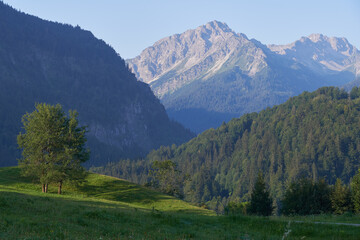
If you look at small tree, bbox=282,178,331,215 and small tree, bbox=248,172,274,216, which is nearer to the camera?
small tree, bbox=282,178,331,215

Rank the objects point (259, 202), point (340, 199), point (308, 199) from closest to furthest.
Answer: point (340, 199) → point (259, 202) → point (308, 199)

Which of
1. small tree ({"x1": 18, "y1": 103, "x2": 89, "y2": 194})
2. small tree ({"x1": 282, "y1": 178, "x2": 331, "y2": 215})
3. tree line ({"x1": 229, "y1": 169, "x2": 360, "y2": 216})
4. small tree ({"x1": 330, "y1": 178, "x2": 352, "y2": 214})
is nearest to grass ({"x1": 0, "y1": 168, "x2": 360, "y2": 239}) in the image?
small tree ({"x1": 18, "y1": 103, "x2": 89, "y2": 194})

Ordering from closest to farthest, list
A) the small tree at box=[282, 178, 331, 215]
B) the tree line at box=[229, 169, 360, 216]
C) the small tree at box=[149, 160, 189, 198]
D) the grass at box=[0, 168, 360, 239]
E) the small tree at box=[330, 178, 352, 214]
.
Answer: the grass at box=[0, 168, 360, 239]
the small tree at box=[330, 178, 352, 214]
the tree line at box=[229, 169, 360, 216]
the small tree at box=[282, 178, 331, 215]
the small tree at box=[149, 160, 189, 198]

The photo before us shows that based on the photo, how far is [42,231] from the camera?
19.9 m

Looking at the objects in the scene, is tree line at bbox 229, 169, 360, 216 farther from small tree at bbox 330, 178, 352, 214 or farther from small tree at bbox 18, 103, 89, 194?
small tree at bbox 18, 103, 89, 194

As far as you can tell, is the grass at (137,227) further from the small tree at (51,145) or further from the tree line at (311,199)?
the tree line at (311,199)

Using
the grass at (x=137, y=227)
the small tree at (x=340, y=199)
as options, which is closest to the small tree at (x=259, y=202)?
the small tree at (x=340, y=199)

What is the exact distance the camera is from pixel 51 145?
205 feet

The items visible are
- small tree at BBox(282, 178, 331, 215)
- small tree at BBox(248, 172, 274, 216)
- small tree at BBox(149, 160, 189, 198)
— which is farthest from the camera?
small tree at BBox(149, 160, 189, 198)

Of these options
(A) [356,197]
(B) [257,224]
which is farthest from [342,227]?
(A) [356,197]

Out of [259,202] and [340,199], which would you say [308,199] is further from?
[259,202]

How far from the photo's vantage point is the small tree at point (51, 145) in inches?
2384

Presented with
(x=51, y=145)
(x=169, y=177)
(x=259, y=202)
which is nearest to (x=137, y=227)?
(x=51, y=145)

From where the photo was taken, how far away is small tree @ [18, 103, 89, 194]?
6056cm
